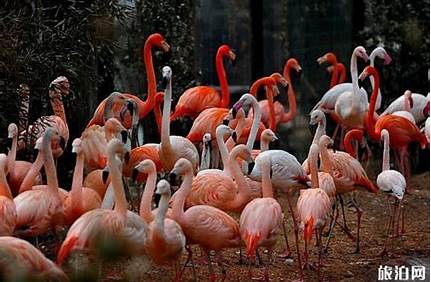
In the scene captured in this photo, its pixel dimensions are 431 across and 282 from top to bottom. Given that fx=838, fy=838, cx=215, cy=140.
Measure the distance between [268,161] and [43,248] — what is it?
116 centimetres

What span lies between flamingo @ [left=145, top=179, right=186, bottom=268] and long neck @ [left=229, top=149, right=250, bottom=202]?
77 centimetres

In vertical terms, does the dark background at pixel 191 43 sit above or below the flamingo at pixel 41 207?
above

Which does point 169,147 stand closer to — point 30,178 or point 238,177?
point 238,177

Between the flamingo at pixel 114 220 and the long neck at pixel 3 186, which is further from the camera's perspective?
the long neck at pixel 3 186

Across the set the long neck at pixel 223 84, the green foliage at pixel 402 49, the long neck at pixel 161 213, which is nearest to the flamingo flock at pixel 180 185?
the long neck at pixel 161 213

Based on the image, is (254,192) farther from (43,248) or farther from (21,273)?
Result: (21,273)

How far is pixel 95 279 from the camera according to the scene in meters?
1.27

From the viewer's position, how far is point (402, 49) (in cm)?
785

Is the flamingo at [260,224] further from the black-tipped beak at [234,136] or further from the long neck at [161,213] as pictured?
the black-tipped beak at [234,136]

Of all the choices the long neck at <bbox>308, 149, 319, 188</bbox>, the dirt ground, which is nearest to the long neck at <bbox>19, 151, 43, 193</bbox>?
the dirt ground

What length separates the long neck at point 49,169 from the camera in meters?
3.64

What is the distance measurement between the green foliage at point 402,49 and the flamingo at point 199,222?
4.48 metres

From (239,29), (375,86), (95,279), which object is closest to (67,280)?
(95,279)

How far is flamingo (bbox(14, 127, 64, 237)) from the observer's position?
3525 mm
